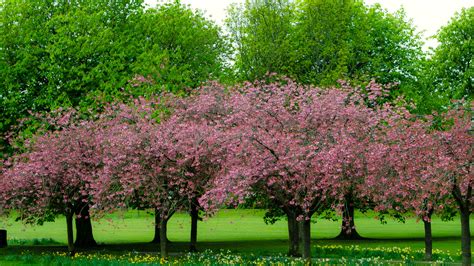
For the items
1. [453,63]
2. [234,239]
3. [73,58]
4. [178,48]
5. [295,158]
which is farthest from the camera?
[453,63]

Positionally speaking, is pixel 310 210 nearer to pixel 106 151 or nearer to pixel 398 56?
pixel 106 151

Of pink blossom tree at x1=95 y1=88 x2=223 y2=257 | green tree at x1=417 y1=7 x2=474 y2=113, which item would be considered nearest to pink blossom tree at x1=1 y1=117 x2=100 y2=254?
pink blossom tree at x1=95 y1=88 x2=223 y2=257

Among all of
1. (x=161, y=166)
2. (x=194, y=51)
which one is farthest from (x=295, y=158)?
(x=194, y=51)

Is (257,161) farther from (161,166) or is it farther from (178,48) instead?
(178,48)

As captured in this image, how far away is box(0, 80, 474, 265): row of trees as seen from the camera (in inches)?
830

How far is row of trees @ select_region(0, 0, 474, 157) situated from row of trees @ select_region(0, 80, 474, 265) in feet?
16.9

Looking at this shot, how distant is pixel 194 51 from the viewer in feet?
155

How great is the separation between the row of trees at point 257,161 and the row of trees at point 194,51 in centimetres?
514

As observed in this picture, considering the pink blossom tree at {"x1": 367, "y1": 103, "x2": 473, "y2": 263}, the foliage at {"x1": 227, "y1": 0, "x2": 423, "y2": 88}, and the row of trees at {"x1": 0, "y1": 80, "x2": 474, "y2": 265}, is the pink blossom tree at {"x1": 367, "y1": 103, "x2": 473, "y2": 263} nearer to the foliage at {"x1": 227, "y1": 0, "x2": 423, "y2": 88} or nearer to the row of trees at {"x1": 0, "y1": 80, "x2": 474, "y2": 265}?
the row of trees at {"x1": 0, "y1": 80, "x2": 474, "y2": 265}

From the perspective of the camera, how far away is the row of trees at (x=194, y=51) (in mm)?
38125

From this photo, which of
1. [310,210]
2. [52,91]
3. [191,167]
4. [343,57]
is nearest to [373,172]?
[310,210]

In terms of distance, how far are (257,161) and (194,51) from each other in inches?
1045

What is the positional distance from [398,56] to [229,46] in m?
12.9

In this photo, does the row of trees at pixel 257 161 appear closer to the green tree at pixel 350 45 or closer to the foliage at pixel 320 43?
the foliage at pixel 320 43
